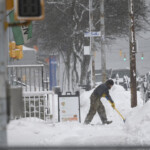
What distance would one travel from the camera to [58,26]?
33.4 m

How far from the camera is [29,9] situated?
5141 millimetres

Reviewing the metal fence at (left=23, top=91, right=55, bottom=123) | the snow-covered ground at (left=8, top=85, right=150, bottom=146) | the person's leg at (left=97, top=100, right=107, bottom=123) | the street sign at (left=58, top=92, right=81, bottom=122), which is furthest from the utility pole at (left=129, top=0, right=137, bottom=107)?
the snow-covered ground at (left=8, top=85, right=150, bottom=146)

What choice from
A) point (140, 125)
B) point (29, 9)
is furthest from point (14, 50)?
point (29, 9)

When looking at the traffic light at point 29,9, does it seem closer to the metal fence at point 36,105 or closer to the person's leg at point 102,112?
the metal fence at point 36,105

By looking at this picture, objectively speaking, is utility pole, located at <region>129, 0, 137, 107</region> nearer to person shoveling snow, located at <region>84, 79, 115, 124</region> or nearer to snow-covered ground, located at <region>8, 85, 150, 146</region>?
person shoveling snow, located at <region>84, 79, 115, 124</region>

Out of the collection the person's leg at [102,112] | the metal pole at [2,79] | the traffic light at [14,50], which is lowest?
the person's leg at [102,112]

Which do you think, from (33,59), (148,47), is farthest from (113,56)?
(33,59)

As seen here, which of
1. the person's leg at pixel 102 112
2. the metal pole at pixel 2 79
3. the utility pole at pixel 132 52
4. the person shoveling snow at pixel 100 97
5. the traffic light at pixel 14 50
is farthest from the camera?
the traffic light at pixel 14 50

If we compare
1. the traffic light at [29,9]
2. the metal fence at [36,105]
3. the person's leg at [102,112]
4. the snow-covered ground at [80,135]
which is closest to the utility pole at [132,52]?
the person's leg at [102,112]

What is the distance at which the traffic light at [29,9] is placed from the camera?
200 inches

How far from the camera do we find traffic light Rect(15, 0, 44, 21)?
5.09 meters

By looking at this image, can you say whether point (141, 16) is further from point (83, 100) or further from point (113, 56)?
point (113, 56)

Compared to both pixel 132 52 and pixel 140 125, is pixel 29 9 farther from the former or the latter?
pixel 132 52

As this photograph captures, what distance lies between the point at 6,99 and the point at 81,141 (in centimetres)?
346
